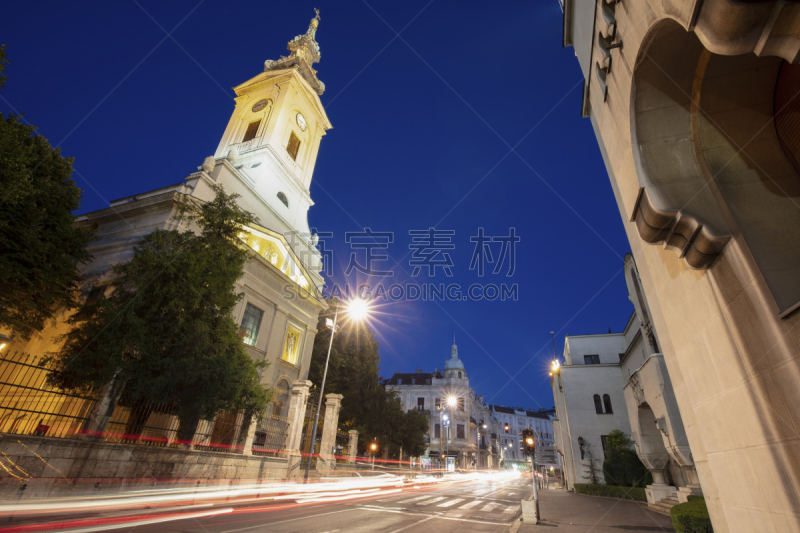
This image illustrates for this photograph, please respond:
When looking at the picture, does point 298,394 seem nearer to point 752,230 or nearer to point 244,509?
point 244,509

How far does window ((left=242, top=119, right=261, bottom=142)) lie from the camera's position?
37.2 metres

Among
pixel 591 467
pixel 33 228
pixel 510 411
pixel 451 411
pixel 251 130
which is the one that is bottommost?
pixel 591 467

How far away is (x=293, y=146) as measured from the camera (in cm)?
3912

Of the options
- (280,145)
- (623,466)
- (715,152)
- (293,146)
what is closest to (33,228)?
(715,152)

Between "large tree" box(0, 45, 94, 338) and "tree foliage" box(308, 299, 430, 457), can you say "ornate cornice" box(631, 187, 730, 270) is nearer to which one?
"large tree" box(0, 45, 94, 338)

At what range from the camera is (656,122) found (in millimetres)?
5762

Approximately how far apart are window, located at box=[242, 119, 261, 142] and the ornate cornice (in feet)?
129

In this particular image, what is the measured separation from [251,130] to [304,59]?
48.9 feet

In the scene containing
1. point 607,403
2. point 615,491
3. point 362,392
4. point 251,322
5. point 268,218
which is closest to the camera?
point 615,491

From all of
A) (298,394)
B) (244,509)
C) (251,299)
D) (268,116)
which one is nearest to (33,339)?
(251,299)

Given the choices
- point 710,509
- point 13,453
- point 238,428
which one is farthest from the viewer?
point 238,428

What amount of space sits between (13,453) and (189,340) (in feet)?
19.2

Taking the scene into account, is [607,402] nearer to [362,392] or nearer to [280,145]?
[362,392]

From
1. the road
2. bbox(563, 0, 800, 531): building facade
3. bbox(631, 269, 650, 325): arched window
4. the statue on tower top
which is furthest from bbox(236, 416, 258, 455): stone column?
the statue on tower top
